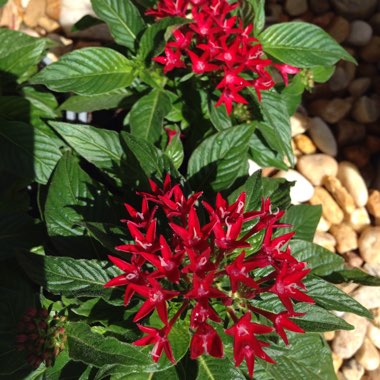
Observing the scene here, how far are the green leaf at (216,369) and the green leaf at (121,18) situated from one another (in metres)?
0.88

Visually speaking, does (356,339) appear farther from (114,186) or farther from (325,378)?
(114,186)

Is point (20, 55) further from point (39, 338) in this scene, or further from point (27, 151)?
point (39, 338)

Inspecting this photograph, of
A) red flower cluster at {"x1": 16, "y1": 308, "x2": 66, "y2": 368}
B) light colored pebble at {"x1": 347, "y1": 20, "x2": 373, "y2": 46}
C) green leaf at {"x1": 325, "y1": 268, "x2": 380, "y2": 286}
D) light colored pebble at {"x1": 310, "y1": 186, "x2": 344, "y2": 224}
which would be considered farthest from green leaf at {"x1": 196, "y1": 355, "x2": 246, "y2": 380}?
light colored pebble at {"x1": 347, "y1": 20, "x2": 373, "y2": 46}

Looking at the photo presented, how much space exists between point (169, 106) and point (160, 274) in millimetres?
650

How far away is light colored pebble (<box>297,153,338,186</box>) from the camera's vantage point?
222cm

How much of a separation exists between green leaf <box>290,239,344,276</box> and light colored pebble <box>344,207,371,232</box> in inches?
32.4

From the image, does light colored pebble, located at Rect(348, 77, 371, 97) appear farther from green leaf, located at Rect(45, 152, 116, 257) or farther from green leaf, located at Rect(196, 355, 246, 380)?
green leaf, located at Rect(196, 355, 246, 380)

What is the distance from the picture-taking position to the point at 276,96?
5.05 feet

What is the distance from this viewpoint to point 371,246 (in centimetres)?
210

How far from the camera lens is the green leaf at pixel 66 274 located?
1081 mm

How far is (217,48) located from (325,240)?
1076 millimetres

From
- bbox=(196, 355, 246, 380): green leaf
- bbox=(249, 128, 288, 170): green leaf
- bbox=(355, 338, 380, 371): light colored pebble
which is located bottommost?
bbox=(355, 338, 380, 371): light colored pebble

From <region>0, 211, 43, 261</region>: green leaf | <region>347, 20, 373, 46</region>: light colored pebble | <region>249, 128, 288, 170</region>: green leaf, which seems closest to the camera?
<region>0, 211, 43, 261</region>: green leaf

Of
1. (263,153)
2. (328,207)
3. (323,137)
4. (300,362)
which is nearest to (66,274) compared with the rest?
(300,362)
